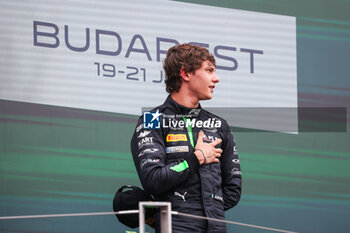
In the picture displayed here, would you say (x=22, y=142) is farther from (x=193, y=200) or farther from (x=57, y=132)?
(x=193, y=200)

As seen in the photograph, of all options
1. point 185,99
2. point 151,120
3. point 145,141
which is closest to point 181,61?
point 185,99

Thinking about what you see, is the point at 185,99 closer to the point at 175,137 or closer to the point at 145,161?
the point at 175,137

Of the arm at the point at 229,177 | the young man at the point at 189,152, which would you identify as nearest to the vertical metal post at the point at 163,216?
the young man at the point at 189,152

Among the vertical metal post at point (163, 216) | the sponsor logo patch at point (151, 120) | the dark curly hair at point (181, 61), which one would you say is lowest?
the vertical metal post at point (163, 216)

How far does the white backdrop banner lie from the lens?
140 inches

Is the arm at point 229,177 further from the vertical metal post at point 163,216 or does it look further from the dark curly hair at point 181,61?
the vertical metal post at point 163,216

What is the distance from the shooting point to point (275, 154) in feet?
12.3

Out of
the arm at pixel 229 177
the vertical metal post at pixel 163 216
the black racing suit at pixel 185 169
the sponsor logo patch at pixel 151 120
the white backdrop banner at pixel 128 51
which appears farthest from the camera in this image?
the white backdrop banner at pixel 128 51

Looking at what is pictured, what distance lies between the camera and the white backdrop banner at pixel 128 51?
11.6 feet

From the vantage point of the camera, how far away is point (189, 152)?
8.26 ft

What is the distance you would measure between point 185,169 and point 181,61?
50 centimetres

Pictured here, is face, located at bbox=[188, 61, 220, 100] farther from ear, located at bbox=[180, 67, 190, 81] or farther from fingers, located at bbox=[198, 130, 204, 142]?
fingers, located at bbox=[198, 130, 204, 142]

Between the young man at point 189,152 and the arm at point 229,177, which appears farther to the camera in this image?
the arm at point 229,177

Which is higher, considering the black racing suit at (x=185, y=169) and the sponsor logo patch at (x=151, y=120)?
the sponsor logo patch at (x=151, y=120)
